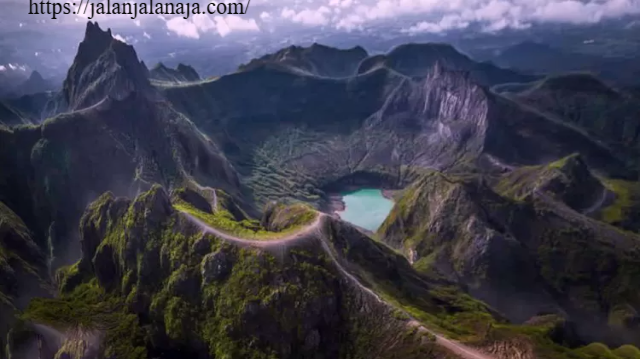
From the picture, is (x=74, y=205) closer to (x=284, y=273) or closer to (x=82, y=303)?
(x=82, y=303)

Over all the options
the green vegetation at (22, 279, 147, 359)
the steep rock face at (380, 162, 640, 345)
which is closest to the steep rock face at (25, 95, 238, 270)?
the green vegetation at (22, 279, 147, 359)

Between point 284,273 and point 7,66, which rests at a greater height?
point 7,66

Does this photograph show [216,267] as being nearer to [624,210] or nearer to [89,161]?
[89,161]

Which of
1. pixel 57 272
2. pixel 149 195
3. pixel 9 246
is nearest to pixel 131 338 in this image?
pixel 149 195

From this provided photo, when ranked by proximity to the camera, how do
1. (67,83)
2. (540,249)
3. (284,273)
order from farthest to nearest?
(67,83) < (540,249) < (284,273)

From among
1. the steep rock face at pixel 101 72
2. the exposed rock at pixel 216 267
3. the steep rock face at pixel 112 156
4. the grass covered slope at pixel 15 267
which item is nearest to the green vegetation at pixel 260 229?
the exposed rock at pixel 216 267

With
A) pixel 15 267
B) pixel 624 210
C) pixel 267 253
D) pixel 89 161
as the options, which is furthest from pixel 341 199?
pixel 267 253
